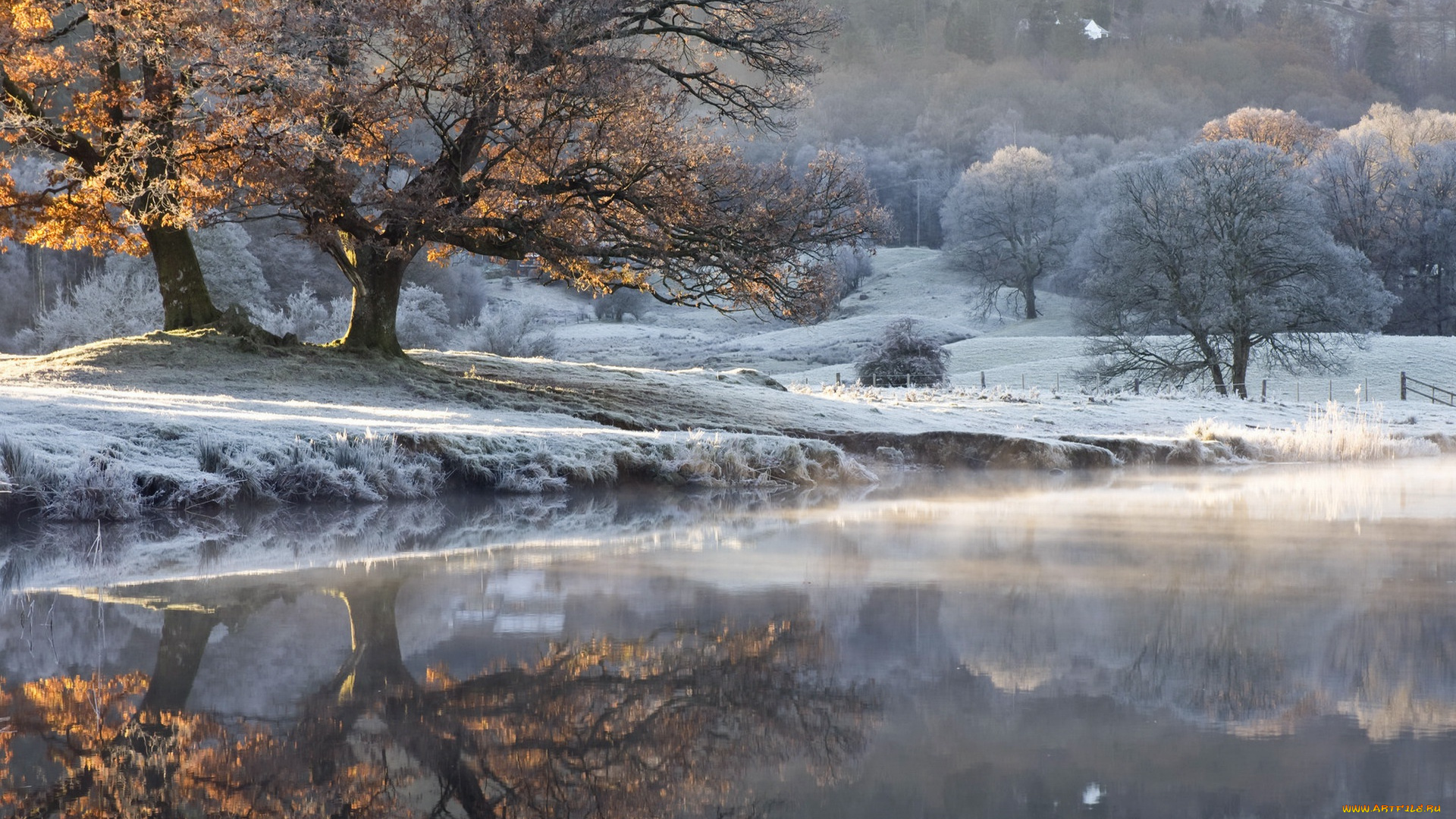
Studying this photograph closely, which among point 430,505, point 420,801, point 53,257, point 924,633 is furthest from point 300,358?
point 53,257

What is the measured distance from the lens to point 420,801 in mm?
3316

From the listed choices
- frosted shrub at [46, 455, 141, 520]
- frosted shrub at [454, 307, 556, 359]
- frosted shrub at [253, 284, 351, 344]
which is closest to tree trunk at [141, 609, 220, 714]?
frosted shrub at [46, 455, 141, 520]

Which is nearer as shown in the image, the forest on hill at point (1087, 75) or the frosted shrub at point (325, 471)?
the frosted shrub at point (325, 471)

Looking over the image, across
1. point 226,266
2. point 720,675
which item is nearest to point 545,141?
point 720,675

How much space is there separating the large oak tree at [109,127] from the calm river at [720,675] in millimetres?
10010

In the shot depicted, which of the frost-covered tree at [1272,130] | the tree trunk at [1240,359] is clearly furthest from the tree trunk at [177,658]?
the frost-covered tree at [1272,130]

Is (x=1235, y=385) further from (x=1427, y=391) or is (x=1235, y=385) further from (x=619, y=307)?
(x=619, y=307)

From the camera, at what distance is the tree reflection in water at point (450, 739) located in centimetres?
333

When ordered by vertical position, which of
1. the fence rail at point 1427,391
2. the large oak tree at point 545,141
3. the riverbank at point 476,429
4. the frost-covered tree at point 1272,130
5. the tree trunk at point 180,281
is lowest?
the fence rail at point 1427,391

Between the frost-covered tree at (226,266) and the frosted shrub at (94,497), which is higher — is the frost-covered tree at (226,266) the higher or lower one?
the higher one

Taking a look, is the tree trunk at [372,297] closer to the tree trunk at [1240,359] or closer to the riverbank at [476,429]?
the riverbank at [476,429]

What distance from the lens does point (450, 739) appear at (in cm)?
383

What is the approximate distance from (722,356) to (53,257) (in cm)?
2905

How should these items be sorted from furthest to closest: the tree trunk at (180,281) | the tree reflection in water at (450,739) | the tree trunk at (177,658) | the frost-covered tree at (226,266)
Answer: the frost-covered tree at (226,266) < the tree trunk at (180,281) < the tree trunk at (177,658) < the tree reflection in water at (450,739)
